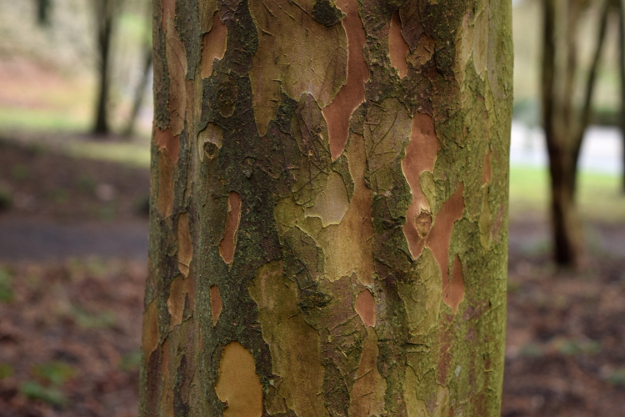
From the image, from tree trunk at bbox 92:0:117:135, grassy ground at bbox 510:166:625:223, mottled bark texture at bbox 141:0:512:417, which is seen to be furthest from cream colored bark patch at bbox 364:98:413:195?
tree trunk at bbox 92:0:117:135

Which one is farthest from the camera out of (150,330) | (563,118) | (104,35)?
(104,35)

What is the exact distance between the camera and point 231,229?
1.04 m

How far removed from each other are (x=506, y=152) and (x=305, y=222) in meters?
0.46

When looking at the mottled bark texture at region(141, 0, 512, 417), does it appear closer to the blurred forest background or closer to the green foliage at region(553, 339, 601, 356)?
the blurred forest background

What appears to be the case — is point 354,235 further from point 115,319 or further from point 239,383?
point 115,319

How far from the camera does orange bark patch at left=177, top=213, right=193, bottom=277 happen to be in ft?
3.75

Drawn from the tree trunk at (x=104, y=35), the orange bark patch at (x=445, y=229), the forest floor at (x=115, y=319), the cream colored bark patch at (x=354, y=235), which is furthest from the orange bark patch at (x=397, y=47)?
the tree trunk at (x=104, y=35)

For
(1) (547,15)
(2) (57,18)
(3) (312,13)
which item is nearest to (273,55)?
(3) (312,13)

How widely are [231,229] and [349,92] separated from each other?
0.30m

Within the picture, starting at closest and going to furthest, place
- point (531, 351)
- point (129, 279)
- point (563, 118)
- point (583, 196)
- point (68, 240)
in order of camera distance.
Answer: point (531, 351) < point (129, 279) < point (563, 118) < point (68, 240) < point (583, 196)

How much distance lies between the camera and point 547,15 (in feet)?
19.6

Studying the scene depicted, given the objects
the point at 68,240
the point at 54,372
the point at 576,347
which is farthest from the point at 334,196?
the point at 68,240

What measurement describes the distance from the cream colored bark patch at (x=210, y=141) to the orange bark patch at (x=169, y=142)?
0.13 meters

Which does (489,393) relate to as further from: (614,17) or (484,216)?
(614,17)
